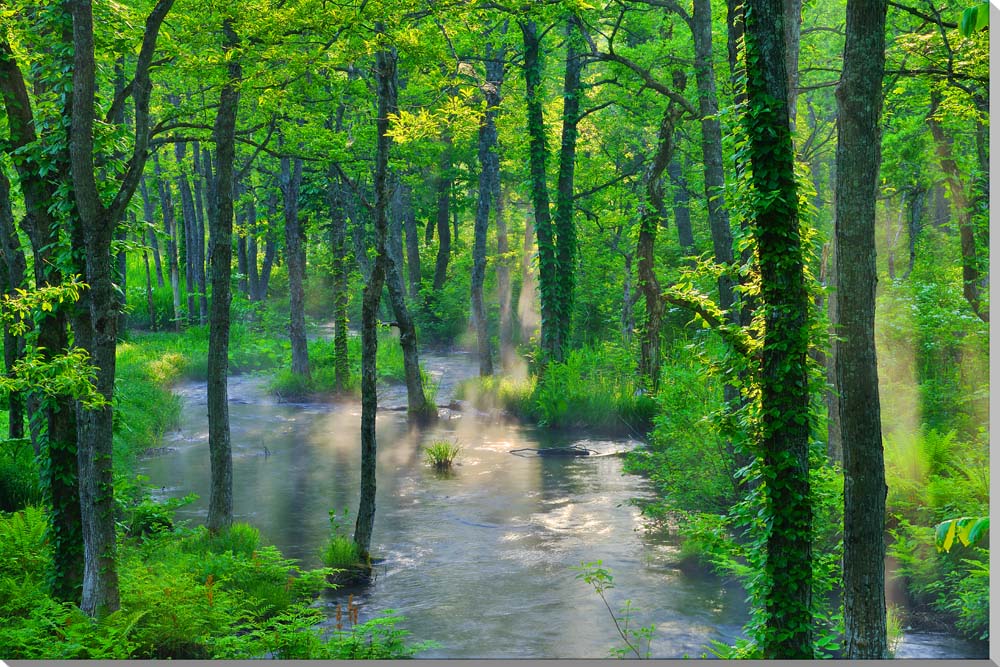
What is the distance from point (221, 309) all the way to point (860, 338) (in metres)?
6.88

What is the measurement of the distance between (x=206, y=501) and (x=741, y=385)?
9549mm

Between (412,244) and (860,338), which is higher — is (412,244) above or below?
above

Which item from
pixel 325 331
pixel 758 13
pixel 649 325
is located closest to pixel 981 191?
pixel 649 325

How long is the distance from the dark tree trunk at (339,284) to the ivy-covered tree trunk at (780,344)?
52.6 feet

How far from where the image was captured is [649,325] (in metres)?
16.7

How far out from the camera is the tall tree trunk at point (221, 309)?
10172 mm

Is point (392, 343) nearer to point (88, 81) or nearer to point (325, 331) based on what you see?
point (325, 331)

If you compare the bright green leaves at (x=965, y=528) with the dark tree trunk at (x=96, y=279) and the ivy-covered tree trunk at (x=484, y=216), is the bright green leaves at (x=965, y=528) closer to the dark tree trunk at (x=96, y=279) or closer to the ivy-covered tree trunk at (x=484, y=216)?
the dark tree trunk at (x=96, y=279)

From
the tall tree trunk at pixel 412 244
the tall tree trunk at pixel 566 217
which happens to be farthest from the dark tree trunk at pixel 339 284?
the tall tree trunk at pixel 412 244

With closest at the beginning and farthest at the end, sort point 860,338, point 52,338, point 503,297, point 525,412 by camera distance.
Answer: point 860,338 → point 52,338 → point 525,412 → point 503,297

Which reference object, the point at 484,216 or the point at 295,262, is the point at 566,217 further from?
the point at 295,262

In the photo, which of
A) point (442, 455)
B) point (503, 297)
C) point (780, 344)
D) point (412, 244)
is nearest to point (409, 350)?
point (442, 455)

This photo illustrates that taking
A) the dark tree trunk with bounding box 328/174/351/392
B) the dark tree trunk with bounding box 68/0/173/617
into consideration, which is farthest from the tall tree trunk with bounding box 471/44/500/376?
the dark tree trunk with bounding box 68/0/173/617

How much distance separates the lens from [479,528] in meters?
11.8
